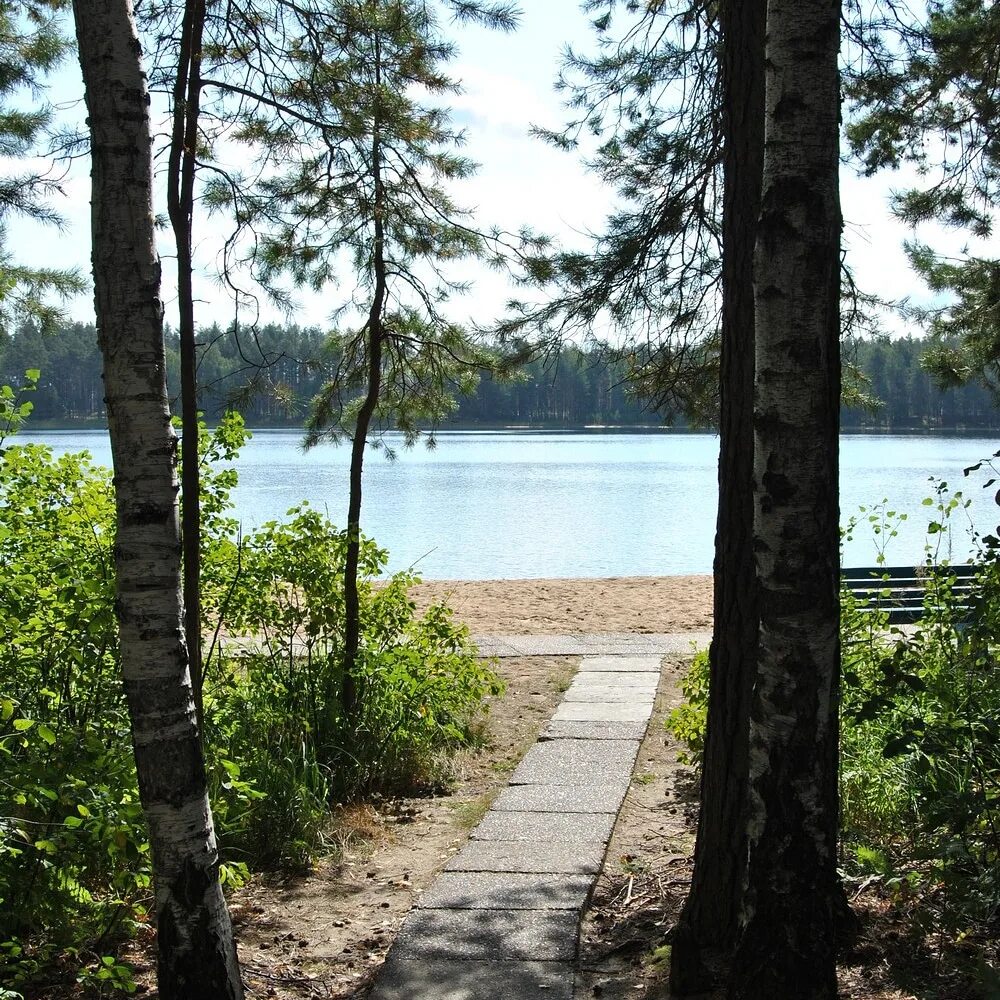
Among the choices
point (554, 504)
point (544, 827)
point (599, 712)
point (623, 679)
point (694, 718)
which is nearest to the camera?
point (544, 827)

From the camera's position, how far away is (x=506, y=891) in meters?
4.13

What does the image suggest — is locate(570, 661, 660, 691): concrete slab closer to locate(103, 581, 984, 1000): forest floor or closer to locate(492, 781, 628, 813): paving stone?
locate(103, 581, 984, 1000): forest floor

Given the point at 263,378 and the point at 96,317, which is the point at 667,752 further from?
the point at 96,317

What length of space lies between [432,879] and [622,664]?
4.42 metres

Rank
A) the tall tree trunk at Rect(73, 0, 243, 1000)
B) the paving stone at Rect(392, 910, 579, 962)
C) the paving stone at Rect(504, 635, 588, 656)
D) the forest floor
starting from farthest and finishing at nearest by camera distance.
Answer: the paving stone at Rect(504, 635, 588, 656) < the paving stone at Rect(392, 910, 579, 962) < the forest floor < the tall tree trunk at Rect(73, 0, 243, 1000)

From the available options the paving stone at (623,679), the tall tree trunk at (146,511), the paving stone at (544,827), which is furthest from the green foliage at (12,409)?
the paving stone at (623,679)

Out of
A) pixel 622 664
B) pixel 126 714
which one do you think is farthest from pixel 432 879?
pixel 622 664

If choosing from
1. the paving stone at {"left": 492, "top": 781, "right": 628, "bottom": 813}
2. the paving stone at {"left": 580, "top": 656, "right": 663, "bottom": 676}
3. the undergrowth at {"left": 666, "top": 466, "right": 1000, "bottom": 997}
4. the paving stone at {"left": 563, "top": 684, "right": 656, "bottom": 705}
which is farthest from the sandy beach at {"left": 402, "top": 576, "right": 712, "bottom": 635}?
the undergrowth at {"left": 666, "top": 466, "right": 1000, "bottom": 997}

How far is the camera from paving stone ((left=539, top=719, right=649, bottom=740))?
252 inches

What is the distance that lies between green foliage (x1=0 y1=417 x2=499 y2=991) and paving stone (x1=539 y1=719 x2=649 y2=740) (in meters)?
0.52

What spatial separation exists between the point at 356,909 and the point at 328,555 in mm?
2024

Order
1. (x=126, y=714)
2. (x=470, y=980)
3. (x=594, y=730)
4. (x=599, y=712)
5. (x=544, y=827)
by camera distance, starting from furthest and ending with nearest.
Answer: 1. (x=599, y=712)
2. (x=594, y=730)
3. (x=544, y=827)
4. (x=126, y=714)
5. (x=470, y=980)

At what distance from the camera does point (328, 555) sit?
5.84 meters

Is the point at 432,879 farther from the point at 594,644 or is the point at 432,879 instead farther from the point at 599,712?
the point at 594,644
